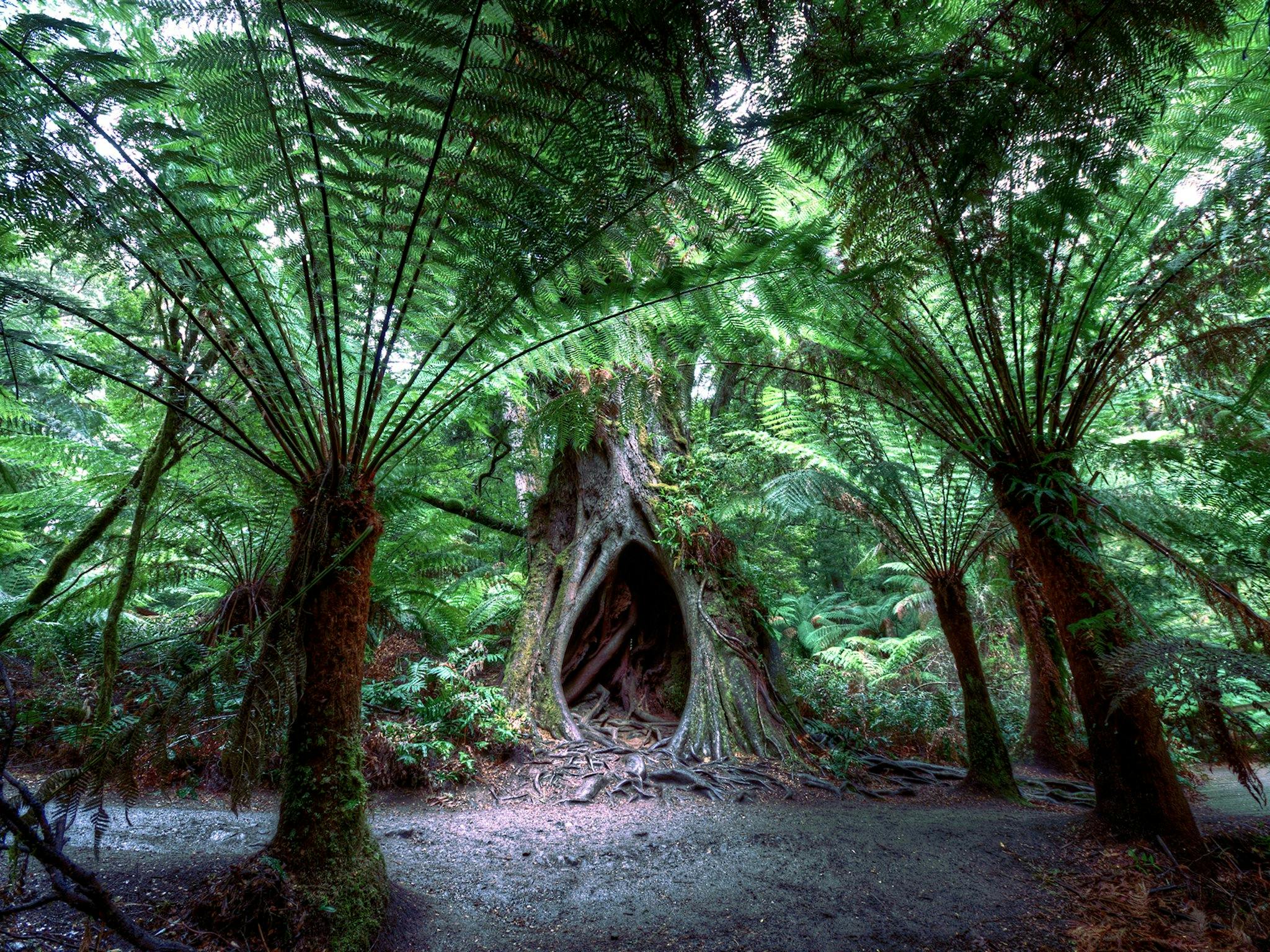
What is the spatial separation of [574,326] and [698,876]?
8.58 ft

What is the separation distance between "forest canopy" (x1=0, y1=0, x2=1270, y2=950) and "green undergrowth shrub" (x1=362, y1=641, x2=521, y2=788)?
4 centimetres

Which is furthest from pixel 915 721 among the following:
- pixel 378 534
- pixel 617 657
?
pixel 378 534

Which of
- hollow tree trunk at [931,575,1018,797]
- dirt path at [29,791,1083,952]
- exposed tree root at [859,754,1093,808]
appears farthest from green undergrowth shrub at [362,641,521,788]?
hollow tree trunk at [931,575,1018,797]

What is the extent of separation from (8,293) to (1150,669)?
4.11 metres

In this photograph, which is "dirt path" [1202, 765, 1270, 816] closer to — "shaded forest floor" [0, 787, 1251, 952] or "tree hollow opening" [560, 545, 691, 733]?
"shaded forest floor" [0, 787, 1251, 952]

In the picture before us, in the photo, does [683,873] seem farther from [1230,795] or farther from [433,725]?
[1230,795]

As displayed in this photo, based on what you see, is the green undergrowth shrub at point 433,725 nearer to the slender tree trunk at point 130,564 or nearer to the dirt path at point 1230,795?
the slender tree trunk at point 130,564

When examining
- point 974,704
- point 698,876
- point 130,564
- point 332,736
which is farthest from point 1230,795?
point 130,564

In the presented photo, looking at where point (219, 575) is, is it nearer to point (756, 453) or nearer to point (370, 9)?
point (370, 9)

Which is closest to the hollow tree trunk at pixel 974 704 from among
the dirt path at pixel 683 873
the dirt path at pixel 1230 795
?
the dirt path at pixel 683 873

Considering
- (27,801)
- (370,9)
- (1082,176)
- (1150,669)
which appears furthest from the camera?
(1082,176)

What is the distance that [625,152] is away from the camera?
6.00ft

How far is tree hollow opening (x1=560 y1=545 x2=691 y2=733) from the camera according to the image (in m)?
6.00

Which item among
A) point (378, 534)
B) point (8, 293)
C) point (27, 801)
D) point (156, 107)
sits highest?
point (156, 107)
